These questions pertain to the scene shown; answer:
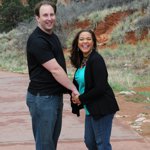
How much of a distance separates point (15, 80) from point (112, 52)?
7.15 metres

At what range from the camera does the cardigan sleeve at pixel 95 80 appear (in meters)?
5.05

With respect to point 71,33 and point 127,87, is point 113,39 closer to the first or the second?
point 71,33

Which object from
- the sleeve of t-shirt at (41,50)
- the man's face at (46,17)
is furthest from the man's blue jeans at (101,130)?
the man's face at (46,17)

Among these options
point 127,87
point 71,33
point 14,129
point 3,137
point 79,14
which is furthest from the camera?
point 79,14

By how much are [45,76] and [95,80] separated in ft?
1.64

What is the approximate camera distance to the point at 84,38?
208 inches

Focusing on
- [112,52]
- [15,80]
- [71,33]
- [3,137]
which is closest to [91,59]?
[3,137]

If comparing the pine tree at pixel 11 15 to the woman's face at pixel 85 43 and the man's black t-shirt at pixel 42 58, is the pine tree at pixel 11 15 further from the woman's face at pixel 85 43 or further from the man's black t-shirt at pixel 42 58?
the man's black t-shirt at pixel 42 58

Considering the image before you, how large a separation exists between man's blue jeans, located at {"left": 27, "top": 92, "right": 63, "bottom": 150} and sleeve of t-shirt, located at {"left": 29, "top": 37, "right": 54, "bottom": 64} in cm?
40

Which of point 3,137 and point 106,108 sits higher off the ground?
point 106,108

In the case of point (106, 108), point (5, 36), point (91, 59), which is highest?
point (91, 59)

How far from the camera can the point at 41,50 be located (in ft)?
16.2

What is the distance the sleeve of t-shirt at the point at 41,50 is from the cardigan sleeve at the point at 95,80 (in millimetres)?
424

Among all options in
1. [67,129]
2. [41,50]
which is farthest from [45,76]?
[67,129]
